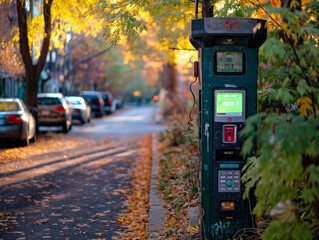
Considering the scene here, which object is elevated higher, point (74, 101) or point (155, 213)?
point (74, 101)

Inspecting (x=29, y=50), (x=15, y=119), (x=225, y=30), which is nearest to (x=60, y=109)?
(x=29, y=50)

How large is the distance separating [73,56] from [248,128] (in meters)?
45.5

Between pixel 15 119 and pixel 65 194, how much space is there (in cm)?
697

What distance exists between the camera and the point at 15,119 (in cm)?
1571

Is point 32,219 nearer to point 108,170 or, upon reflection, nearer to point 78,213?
point 78,213

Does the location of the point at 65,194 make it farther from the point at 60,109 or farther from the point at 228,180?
the point at 60,109

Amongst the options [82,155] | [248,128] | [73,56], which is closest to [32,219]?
[248,128]

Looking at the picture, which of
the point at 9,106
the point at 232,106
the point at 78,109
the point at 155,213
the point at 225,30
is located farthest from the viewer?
the point at 78,109

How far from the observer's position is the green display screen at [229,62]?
554cm

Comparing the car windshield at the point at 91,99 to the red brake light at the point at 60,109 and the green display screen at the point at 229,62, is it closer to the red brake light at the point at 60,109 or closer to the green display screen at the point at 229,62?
the red brake light at the point at 60,109

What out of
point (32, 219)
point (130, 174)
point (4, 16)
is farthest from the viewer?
point (4, 16)

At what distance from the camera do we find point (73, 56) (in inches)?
1891

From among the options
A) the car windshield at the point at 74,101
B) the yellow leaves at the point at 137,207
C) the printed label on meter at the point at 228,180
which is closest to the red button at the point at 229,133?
the printed label on meter at the point at 228,180

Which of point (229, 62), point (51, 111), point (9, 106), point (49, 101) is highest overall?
point (229, 62)
